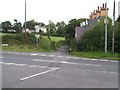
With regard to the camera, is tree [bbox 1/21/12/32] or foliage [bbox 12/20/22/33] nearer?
foliage [bbox 12/20/22/33]

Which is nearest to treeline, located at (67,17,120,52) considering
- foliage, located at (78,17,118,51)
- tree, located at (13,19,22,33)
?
foliage, located at (78,17,118,51)

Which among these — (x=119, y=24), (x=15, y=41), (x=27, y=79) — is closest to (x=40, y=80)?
(x=27, y=79)

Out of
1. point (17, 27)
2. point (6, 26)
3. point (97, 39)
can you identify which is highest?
point (6, 26)

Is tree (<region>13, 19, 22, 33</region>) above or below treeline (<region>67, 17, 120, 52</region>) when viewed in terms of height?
above

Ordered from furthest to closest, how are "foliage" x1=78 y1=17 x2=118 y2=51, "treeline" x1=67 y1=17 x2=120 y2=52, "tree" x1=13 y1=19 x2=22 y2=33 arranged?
"tree" x1=13 y1=19 x2=22 y2=33 < "foliage" x1=78 y1=17 x2=118 y2=51 < "treeline" x1=67 y1=17 x2=120 y2=52

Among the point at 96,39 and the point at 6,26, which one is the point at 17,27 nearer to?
the point at 6,26

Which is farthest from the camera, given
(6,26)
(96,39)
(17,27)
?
(6,26)

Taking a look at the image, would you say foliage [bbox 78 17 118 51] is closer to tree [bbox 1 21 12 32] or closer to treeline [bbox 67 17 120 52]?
treeline [bbox 67 17 120 52]

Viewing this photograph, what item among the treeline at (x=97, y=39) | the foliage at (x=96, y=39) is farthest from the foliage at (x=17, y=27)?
the foliage at (x=96, y=39)

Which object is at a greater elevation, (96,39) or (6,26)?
(6,26)

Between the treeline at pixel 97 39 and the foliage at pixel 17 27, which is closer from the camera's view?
the treeline at pixel 97 39

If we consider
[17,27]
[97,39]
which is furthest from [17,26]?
[97,39]

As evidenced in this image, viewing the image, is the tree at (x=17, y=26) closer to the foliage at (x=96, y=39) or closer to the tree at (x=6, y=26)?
the tree at (x=6, y=26)

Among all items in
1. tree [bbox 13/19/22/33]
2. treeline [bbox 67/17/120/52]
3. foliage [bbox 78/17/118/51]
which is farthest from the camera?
tree [bbox 13/19/22/33]
